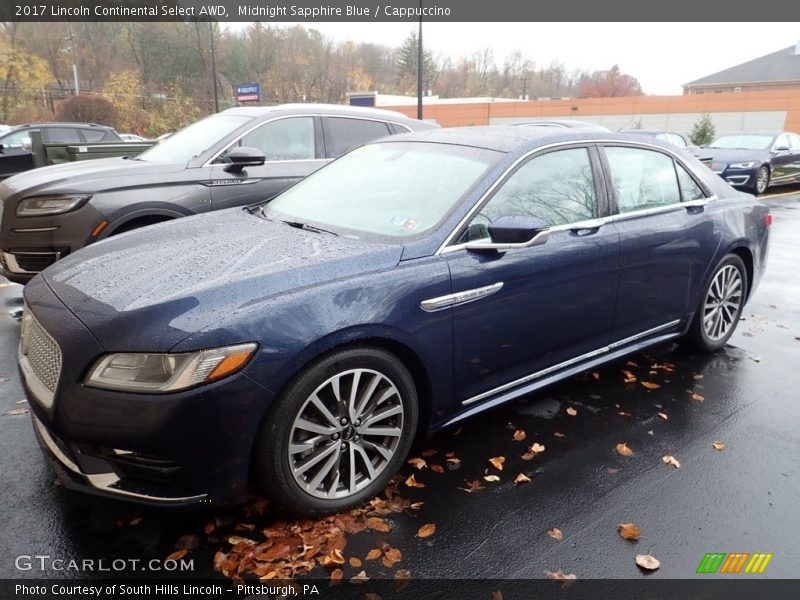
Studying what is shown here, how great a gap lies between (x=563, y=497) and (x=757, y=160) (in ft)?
46.9

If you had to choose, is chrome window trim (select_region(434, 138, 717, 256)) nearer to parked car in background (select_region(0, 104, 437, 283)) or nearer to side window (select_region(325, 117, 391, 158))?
parked car in background (select_region(0, 104, 437, 283))

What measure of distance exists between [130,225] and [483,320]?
352 centimetres

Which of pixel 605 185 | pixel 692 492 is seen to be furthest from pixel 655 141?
pixel 692 492

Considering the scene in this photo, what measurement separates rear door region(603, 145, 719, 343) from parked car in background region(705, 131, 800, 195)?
34.7 feet

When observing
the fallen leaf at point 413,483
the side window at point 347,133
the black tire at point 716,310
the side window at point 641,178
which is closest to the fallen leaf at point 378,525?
the fallen leaf at point 413,483

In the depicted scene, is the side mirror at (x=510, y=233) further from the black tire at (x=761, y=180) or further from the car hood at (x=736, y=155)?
the black tire at (x=761, y=180)

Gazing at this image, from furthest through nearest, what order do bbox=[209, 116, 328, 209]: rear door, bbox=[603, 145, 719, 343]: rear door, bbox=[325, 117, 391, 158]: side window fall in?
bbox=[325, 117, 391, 158]: side window → bbox=[209, 116, 328, 209]: rear door → bbox=[603, 145, 719, 343]: rear door

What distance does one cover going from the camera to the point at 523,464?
312 centimetres

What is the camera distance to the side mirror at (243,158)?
5137 millimetres

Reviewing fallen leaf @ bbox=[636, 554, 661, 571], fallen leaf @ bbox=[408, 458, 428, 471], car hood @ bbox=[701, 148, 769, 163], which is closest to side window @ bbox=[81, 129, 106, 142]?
fallen leaf @ bbox=[408, 458, 428, 471]

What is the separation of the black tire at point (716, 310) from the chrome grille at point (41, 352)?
415cm

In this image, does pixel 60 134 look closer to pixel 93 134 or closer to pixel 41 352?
pixel 93 134

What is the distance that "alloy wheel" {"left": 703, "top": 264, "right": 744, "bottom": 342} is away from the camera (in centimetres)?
Result: 446

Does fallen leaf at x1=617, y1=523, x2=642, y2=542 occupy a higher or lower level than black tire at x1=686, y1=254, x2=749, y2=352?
lower
